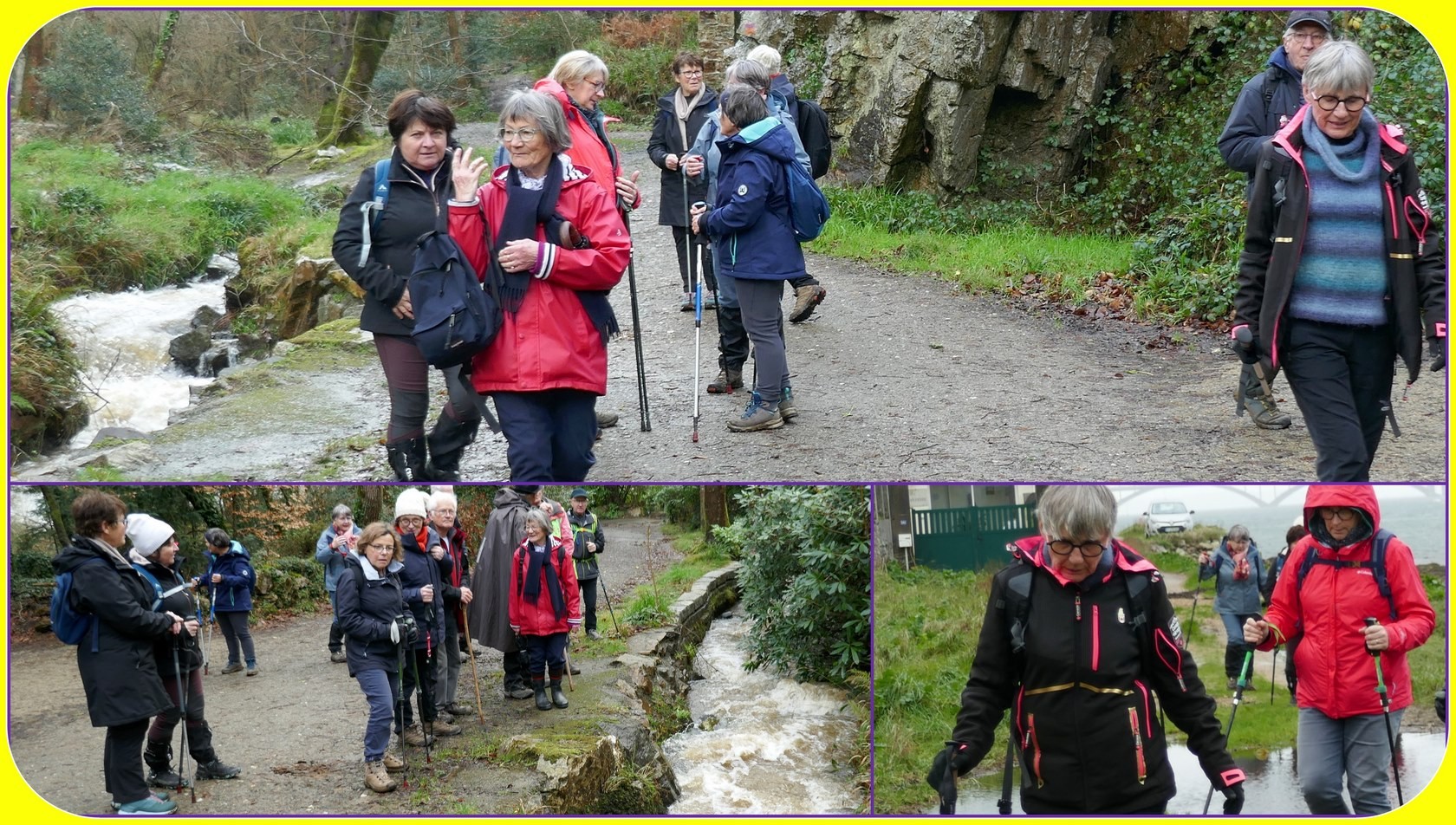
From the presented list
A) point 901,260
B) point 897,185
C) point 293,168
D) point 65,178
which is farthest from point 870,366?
point 293,168

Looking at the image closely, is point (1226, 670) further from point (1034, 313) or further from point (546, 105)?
point (1034, 313)

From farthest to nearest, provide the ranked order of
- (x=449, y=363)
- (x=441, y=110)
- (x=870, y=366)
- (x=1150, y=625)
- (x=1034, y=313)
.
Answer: (x=1034, y=313) → (x=870, y=366) → (x=441, y=110) → (x=449, y=363) → (x=1150, y=625)

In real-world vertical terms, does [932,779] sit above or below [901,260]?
below

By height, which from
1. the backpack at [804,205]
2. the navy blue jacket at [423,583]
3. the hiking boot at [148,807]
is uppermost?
the backpack at [804,205]

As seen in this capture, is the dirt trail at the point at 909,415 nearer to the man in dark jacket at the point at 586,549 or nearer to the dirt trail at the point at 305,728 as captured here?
the man in dark jacket at the point at 586,549

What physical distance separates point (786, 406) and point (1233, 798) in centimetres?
347

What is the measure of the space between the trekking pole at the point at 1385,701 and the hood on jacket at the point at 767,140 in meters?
3.43

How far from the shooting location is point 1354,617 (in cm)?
414

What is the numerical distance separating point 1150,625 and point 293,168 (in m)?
16.9

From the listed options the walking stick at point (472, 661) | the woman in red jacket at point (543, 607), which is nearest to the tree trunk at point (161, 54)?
the walking stick at point (472, 661)

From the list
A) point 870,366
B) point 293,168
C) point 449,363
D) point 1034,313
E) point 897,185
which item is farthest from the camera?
point 293,168

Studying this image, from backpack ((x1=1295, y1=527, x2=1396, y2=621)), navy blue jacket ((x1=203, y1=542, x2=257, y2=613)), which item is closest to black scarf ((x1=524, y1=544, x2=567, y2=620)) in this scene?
navy blue jacket ((x1=203, y1=542, x2=257, y2=613))

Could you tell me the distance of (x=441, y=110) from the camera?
16.3ft

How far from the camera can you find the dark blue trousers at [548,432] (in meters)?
4.50
